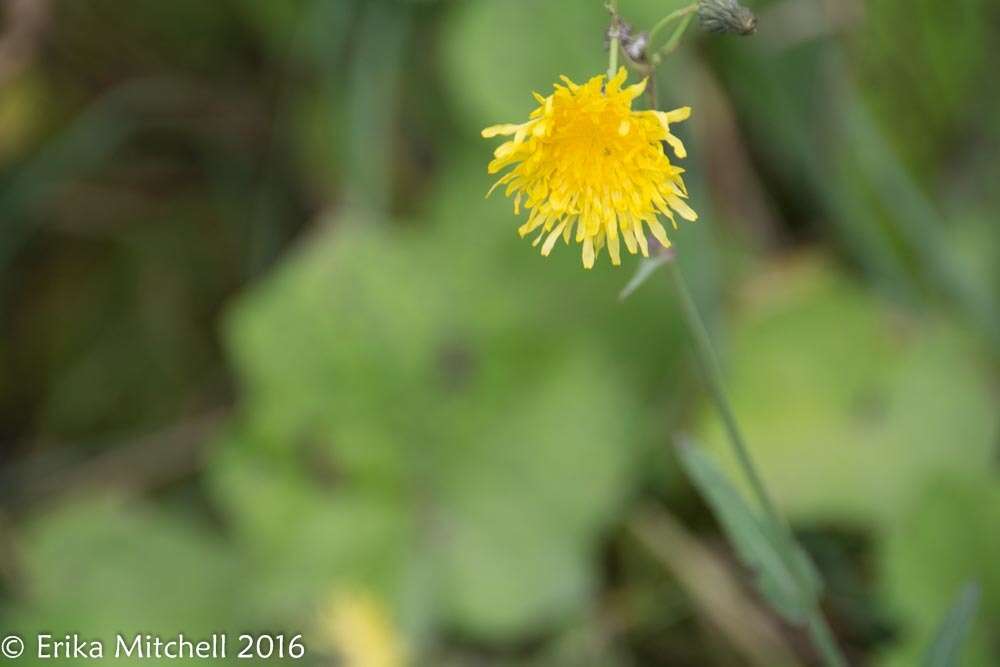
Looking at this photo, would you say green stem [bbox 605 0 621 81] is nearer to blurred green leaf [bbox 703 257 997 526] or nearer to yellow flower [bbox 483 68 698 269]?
yellow flower [bbox 483 68 698 269]

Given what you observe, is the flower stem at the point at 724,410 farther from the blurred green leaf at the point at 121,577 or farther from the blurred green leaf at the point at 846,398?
the blurred green leaf at the point at 121,577

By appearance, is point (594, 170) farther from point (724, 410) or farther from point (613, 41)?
point (724, 410)

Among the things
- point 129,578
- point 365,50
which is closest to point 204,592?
point 129,578

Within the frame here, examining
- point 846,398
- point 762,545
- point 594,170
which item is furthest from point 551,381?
point 594,170

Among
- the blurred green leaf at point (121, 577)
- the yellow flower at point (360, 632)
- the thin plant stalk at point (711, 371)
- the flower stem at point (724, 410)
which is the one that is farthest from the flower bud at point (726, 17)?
the blurred green leaf at point (121, 577)

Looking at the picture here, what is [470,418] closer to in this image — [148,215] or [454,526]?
[454,526]

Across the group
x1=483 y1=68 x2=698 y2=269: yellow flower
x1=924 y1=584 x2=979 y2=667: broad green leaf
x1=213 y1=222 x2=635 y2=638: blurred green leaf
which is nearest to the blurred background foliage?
x1=213 y1=222 x2=635 y2=638: blurred green leaf
